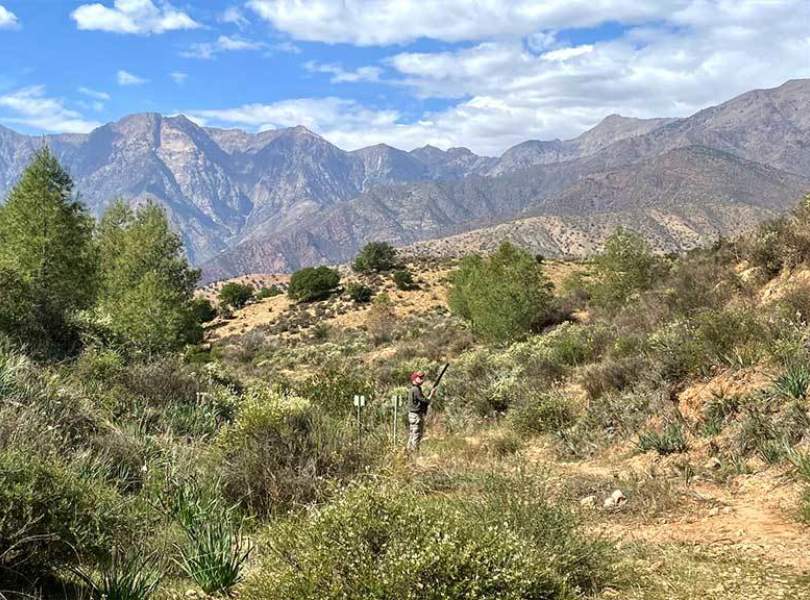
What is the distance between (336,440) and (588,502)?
10.2 ft

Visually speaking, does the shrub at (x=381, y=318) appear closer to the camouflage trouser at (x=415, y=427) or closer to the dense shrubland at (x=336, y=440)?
the dense shrubland at (x=336, y=440)

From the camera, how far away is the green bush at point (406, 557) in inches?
145

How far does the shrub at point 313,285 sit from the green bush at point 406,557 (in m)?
57.2

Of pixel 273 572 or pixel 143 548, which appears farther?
pixel 143 548

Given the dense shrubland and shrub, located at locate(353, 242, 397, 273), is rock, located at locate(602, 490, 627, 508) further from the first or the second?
shrub, located at locate(353, 242, 397, 273)

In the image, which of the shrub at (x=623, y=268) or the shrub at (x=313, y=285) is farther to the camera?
the shrub at (x=313, y=285)

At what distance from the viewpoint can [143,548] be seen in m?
4.82

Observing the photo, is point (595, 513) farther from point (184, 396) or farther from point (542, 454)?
point (184, 396)

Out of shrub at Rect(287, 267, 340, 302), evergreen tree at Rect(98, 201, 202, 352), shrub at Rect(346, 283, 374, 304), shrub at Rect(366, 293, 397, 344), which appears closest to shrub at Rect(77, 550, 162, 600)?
evergreen tree at Rect(98, 201, 202, 352)

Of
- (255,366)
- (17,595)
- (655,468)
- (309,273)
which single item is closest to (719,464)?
(655,468)

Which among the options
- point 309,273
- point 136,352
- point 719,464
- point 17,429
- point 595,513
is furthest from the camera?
point 309,273

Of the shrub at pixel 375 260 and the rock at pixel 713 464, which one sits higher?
the shrub at pixel 375 260

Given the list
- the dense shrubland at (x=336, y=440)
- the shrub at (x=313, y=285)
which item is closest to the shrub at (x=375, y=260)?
the shrub at (x=313, y=285)

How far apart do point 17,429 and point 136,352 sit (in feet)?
38.5
